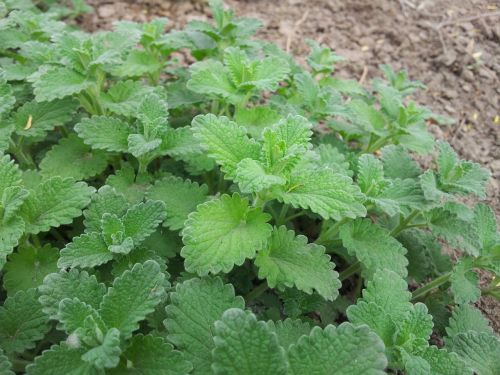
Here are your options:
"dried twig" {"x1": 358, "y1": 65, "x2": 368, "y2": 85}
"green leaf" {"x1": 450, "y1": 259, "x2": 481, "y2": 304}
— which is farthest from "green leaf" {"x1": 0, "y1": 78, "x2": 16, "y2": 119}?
"dried twig" {"x1": 358, "y1": 65, "x2": 368, "y2": 85}

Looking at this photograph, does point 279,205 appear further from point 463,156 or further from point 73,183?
point 463,156

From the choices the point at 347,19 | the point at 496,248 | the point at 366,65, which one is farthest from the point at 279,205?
the point at 347,19

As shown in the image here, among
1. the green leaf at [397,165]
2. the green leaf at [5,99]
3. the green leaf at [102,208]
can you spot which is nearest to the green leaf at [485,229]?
the green leaf at [397,165]

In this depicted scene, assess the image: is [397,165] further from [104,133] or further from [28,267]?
[28,267]

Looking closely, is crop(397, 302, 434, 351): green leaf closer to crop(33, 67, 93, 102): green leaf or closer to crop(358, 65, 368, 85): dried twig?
crop(33, 67, 93, 102): green leaf

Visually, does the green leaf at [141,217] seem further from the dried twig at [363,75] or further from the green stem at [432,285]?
the dried twig at [363,75]

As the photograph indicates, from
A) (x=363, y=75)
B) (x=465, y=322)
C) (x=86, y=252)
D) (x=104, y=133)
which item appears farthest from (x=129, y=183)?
(x=363, y=75)
